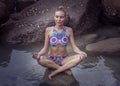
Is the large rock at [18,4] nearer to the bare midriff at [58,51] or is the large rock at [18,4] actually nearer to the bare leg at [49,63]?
the bare midriff at [58,51]

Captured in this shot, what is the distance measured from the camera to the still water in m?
5.10

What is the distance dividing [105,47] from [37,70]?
5.24 ft

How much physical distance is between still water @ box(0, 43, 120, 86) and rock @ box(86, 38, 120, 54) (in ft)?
0.45

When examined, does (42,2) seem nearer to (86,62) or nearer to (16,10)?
(16,10)

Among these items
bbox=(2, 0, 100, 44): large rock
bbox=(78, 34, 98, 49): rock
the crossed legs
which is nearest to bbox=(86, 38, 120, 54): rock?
bbox=(78, 34, 98, 49): rock

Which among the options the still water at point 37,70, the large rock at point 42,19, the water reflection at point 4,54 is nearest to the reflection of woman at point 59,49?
the still water at point 37,70

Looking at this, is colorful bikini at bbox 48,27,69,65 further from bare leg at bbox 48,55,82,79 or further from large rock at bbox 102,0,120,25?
large rock at bbox 102,0,120,25

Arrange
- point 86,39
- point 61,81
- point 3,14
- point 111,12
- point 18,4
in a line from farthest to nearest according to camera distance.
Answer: point 18,4 < point 111,12 < point 3,14 < point 86,39 < point 61,81

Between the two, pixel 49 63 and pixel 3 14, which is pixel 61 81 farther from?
pixel 3 14

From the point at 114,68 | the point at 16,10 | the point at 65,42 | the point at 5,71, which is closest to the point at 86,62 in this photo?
the point at 114,68

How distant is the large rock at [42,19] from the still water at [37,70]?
0.53 m

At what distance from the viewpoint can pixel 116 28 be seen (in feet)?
25.9

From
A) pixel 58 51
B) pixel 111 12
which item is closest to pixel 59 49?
pixel 58 51

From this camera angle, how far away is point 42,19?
725 cm
